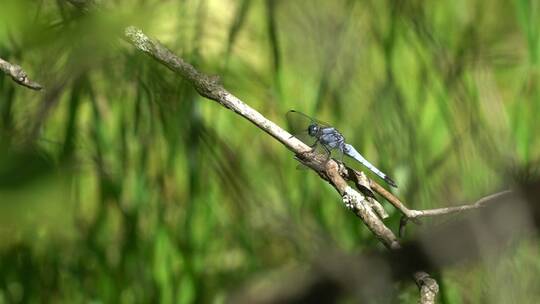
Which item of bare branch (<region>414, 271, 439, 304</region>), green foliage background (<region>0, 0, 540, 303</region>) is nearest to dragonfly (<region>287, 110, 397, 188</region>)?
green foliage background (<region>0, 0, 540, 303</region>)

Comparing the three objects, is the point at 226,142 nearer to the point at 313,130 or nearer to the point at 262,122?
the point at 313,130

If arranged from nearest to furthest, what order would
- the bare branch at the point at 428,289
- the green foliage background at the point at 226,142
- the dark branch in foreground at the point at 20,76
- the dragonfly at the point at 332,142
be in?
the bare branch at the point at 428,289
the dark branch in foreground at the point at 20,76
the dragonfly at the point at 332,142
the green foliage background at the point at 226,142

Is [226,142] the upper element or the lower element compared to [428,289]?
upper

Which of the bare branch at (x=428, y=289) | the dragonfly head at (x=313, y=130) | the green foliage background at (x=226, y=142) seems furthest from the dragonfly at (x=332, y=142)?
the bare branch at (x=428, y=289)

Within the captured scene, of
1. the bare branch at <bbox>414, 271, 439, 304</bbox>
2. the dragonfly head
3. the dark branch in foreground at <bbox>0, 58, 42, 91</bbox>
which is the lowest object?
the bare branch at <bbox>414, 271, 439, 304</bbox>

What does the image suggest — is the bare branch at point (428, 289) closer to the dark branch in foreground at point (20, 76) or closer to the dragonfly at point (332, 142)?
the dragonfly at point (332, 142)

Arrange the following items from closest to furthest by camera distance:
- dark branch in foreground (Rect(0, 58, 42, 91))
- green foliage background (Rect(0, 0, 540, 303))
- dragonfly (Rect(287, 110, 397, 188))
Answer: dark branch in foreground (Rect(0, 58, 42, 91)) < dragonfly (Rect(287, 110, 397, 188)) < green foliage background (Rect(0, 0, 540, 303))

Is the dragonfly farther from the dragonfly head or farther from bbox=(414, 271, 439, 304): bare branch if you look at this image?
bbox=(414, 271, 439, 304): bare branch

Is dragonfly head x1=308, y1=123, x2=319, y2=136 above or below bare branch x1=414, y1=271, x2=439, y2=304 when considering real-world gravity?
above

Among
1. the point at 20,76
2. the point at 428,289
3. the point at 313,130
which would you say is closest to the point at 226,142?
the point at 313,130

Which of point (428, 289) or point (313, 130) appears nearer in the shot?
point (428, 289)
